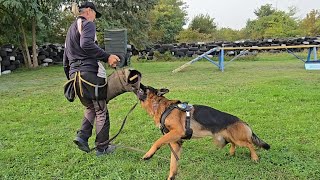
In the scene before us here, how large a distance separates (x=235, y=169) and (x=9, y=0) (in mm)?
12075

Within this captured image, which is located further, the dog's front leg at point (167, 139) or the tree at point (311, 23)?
the tree at point (311, 23)

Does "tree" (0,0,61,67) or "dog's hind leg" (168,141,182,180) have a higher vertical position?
"tree" (0,0,61,67)

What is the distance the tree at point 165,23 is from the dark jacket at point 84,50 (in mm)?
28193

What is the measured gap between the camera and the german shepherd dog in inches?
137

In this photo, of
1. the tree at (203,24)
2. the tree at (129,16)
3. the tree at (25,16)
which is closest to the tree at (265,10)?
the tree at (203,24)

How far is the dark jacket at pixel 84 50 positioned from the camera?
3.66 meters

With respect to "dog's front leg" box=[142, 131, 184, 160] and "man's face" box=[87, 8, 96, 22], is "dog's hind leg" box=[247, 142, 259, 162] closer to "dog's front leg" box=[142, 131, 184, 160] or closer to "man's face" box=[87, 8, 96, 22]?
"dog's front leg" box=[142, 131, 184, 160]

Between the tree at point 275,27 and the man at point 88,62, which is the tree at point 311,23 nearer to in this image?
the tree at point 275,27

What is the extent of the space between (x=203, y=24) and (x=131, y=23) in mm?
19891

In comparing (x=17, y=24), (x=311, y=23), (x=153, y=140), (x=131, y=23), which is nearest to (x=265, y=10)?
(x=311, y=23)

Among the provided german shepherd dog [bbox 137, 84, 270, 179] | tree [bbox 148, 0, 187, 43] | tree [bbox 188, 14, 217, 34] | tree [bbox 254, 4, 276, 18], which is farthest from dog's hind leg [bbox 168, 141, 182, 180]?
tree [bbox 254, 4, 276, 18]

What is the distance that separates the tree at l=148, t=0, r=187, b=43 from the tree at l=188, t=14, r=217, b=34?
3.97 ft

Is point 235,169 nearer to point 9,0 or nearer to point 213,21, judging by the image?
point 9,0

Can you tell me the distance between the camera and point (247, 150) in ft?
13.7
